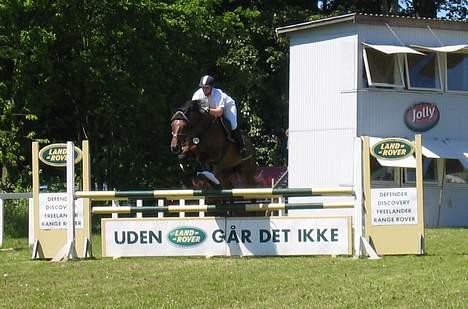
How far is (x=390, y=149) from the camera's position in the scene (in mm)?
12492

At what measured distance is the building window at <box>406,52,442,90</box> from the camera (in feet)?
87.3

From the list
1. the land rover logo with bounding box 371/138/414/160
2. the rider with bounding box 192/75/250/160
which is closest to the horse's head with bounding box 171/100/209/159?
the rider with bounding box 192/75/250/160

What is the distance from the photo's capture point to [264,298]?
8805 millimetres

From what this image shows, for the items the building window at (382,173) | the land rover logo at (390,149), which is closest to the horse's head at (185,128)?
the land rover logo at (390,149)

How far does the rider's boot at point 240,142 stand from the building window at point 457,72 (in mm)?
14380

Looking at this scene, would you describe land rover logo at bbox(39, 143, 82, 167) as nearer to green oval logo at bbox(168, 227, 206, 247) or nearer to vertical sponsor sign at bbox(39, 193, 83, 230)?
vertical sponsor sign at bbox(39, 193, 83, 230)

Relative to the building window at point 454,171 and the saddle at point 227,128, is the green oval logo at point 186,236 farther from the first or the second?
the building window at point 454,171

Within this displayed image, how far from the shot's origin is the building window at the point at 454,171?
89.0 feet

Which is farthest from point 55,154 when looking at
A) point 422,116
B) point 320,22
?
point 422,116

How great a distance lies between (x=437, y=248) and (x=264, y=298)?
20.9 ft

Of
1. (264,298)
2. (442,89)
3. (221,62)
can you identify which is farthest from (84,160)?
(221,62)

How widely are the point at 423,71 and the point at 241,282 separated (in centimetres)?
1833

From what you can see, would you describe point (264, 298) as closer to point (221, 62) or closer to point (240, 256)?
point (240, 256)

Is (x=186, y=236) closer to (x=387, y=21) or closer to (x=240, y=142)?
(x=240, y=142)
